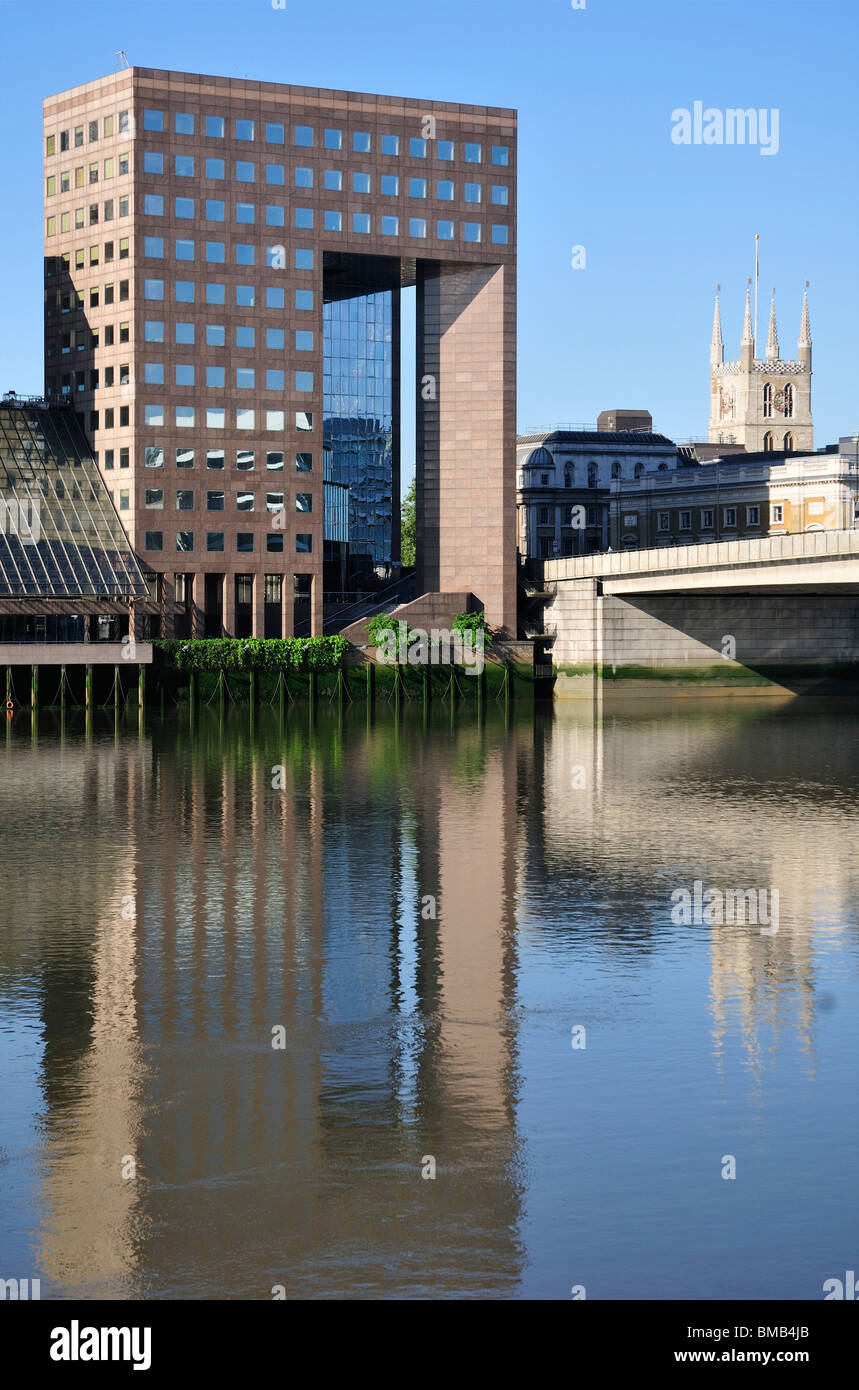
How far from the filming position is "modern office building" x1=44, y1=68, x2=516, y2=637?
363 feet

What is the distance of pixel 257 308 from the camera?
371 ft

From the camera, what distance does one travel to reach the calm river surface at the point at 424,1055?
666 inches

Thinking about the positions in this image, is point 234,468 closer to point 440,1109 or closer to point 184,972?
point 184,972

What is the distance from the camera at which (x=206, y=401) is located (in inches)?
4414

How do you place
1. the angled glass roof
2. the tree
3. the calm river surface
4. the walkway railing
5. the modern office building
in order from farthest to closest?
1. the tree
2. the modern office building
3. the angled glass roof
4. the walkway railing
5. the calm river surface

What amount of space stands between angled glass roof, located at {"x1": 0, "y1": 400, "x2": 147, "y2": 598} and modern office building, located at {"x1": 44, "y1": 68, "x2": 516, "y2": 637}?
4.77 ft

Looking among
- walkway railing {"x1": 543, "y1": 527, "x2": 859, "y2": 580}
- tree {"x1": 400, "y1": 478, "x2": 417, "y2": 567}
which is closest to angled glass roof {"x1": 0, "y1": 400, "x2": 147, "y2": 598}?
walkway railing {"x1": 543, "y1": 527, "x2": 859, "y2": 580}

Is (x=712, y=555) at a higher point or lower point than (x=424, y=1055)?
higher

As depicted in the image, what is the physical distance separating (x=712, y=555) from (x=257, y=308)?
1372 inches

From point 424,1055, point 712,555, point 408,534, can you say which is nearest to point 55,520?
point 712,555

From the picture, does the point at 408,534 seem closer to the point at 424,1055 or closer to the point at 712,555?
the point at 712,555

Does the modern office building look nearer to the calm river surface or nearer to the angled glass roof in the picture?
the angled glass roof

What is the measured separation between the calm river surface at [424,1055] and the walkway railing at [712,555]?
45.8m
